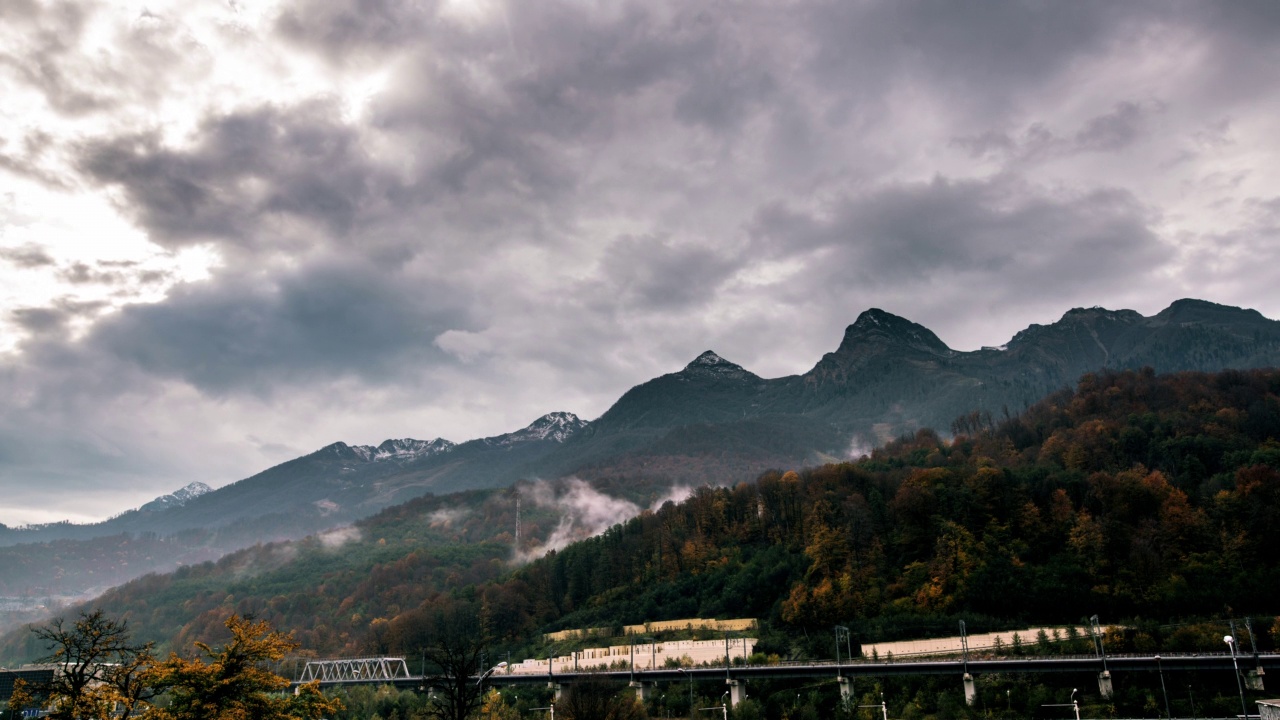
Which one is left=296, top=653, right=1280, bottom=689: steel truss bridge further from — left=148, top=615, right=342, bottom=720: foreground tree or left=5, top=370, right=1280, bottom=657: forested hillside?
left=148, top=615, right=342, bottom=720: foreground tree

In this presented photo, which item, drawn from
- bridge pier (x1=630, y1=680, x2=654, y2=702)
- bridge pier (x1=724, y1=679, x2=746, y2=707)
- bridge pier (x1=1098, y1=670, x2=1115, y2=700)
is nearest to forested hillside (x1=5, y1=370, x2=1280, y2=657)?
bridge pier (x1=724, y1=679, x2=746, y2=707)

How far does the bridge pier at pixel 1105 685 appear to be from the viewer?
10419 centimetres

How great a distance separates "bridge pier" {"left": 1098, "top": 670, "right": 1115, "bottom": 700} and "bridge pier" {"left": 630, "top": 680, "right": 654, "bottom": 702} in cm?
6696

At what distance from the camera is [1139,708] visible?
10094cm

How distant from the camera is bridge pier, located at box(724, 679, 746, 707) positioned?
12623 centimetres

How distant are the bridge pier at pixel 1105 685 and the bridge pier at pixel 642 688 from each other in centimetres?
Answer: 6696

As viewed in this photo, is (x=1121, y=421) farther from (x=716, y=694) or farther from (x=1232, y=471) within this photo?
(x=716, y=694)

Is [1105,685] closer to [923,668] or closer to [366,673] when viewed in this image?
[923,668]

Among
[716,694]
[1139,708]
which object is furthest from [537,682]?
[1139,708]

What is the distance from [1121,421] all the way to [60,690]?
209 meters

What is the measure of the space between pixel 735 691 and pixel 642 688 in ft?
61.6

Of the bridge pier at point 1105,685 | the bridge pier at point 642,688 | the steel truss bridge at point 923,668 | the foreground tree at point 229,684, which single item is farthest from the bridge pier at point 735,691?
the foreground tree at point 229,684

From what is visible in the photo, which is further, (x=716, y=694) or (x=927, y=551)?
(x=927, y=551)

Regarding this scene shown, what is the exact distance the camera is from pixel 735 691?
127m
